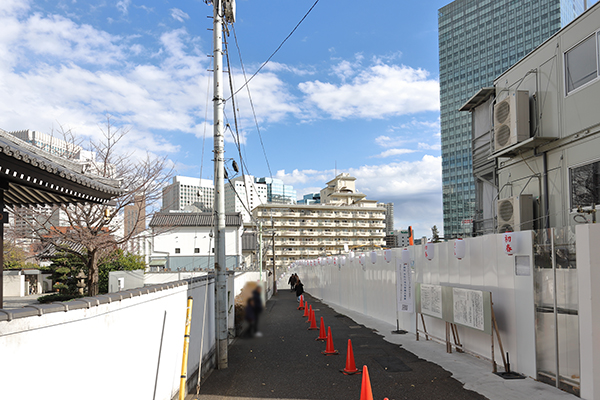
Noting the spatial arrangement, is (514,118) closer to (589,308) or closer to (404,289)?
(404,289)

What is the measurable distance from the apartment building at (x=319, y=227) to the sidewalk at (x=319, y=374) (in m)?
77.2

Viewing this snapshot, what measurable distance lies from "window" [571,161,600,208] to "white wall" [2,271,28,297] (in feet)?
125

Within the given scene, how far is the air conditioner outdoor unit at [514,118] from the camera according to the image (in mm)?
12188

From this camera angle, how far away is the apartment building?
307 feet

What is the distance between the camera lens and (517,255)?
8781 mm

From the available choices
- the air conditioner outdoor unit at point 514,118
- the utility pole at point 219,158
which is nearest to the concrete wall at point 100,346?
the utility pole at point 219,158

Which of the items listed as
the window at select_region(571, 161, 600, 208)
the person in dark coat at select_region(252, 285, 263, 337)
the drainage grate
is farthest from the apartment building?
the person in dark coat at select_region(252, 285, 263, 337)

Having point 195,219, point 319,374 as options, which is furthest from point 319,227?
point 319,374

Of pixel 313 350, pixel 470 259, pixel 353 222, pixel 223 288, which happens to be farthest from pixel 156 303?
pixel 353 222

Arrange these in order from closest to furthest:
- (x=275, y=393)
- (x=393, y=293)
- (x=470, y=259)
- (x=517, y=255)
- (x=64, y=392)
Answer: (x=64, y=392) → (x=275, y=393) → (x=517, y=255) → (x=470, y=259) → (x=393, y=293)

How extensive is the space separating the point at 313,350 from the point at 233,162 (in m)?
5.56

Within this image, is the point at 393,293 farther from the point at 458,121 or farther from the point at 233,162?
the point at 458,121

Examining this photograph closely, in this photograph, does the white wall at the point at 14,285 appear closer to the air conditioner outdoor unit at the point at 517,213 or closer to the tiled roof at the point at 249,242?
the tiled roof at the point at 249,242

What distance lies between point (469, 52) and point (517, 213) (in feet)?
378
